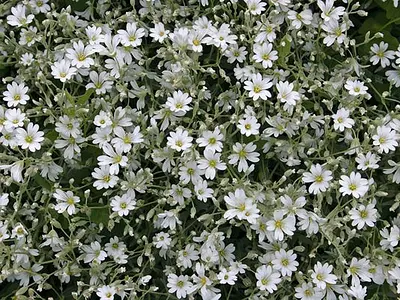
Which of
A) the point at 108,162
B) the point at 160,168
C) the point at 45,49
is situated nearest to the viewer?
the point at 108,162

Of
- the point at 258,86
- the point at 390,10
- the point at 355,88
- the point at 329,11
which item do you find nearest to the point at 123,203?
the point at 258,86

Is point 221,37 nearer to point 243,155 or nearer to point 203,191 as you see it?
point 243,155

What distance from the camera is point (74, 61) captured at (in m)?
2.33

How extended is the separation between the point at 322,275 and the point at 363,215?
26cm

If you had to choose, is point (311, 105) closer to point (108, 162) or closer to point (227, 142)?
point (227, 142)

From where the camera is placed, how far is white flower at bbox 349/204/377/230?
218 cm

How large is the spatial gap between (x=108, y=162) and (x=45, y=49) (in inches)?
25.8

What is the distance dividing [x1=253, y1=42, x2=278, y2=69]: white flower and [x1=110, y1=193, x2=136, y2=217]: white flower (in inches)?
28.1

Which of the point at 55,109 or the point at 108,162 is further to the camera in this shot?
the point at 55,109

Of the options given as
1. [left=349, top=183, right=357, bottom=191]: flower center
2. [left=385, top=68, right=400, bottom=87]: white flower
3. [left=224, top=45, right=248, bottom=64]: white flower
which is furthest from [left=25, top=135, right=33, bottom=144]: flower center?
[left=385, top=68, right=400, bottom=87]: white flower

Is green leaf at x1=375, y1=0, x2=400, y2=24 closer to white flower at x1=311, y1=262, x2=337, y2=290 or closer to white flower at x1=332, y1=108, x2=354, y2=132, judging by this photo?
white flower at x1=332, y1=108, x2=354, y2=132

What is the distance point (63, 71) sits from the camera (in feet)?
7.55

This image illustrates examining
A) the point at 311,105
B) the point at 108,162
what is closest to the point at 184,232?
the point at 108,162

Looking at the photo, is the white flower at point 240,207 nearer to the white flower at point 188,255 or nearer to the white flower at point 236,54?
the white flower at point 188,255
